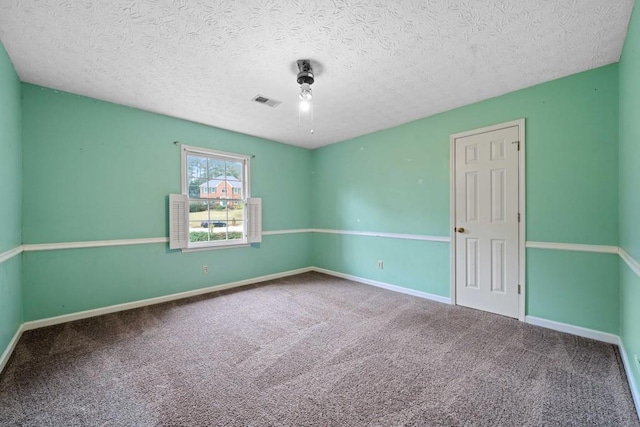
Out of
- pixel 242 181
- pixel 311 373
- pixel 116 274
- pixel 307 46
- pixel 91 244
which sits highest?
pixel 307 46

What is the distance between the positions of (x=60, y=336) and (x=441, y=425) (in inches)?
131

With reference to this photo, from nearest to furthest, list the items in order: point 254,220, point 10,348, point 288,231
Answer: point 10,348 < point 254,220 < point 288,231

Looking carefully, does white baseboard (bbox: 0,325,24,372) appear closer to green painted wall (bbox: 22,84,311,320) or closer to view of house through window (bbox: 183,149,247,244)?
green painted wall (bbox: 22,84,311,320)

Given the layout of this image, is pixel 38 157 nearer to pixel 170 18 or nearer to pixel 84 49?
pixel 84 49

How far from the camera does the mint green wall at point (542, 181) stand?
2.37 metres

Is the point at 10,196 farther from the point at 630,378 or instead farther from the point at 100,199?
the point at 630,378

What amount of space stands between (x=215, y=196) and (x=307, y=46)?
8.94 ft

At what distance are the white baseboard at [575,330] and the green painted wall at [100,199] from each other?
12.8 ft

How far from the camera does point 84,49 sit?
211 cm

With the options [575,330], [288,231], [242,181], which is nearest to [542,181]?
[575,330]

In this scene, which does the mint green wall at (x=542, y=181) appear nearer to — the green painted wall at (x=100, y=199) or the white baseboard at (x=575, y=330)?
the white baseboard at (x=575, y=330)

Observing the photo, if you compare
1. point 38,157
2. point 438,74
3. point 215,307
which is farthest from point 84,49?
point 438,74

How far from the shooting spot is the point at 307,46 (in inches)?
81.0

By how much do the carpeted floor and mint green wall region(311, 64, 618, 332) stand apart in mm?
487
